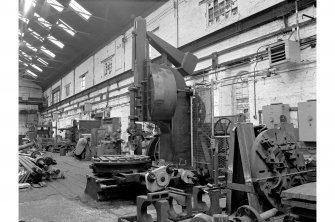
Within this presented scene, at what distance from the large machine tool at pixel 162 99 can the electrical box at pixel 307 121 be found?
1.76 meters

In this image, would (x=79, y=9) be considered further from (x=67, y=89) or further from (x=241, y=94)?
(x=67, y=89)

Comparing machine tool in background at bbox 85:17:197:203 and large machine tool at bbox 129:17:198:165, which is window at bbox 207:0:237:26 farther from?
large machine tool at bbox 129:17:198:165

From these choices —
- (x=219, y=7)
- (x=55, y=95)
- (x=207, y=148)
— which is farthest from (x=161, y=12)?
(x=55, y=95)

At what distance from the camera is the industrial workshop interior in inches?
106

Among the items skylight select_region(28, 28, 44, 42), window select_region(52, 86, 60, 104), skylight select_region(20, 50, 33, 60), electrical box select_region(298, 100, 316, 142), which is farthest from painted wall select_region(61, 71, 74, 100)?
electrical box select_region(298, 100, 316, 142)

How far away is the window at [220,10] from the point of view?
6637mm

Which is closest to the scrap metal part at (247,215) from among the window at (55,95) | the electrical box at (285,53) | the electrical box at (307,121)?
the electrical box at (307,121)

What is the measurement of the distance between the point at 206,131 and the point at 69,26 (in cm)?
1052

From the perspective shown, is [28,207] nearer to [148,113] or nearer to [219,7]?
[148,113]

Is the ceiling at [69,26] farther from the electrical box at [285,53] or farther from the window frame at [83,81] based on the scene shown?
the electrical box at [285,53]

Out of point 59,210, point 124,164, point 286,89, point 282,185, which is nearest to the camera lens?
point 282,185

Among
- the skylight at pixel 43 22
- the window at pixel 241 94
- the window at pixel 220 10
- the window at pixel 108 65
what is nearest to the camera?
the window at pixel 241 94

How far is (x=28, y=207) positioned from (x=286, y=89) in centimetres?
453

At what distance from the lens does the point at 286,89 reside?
5293 millimetres
